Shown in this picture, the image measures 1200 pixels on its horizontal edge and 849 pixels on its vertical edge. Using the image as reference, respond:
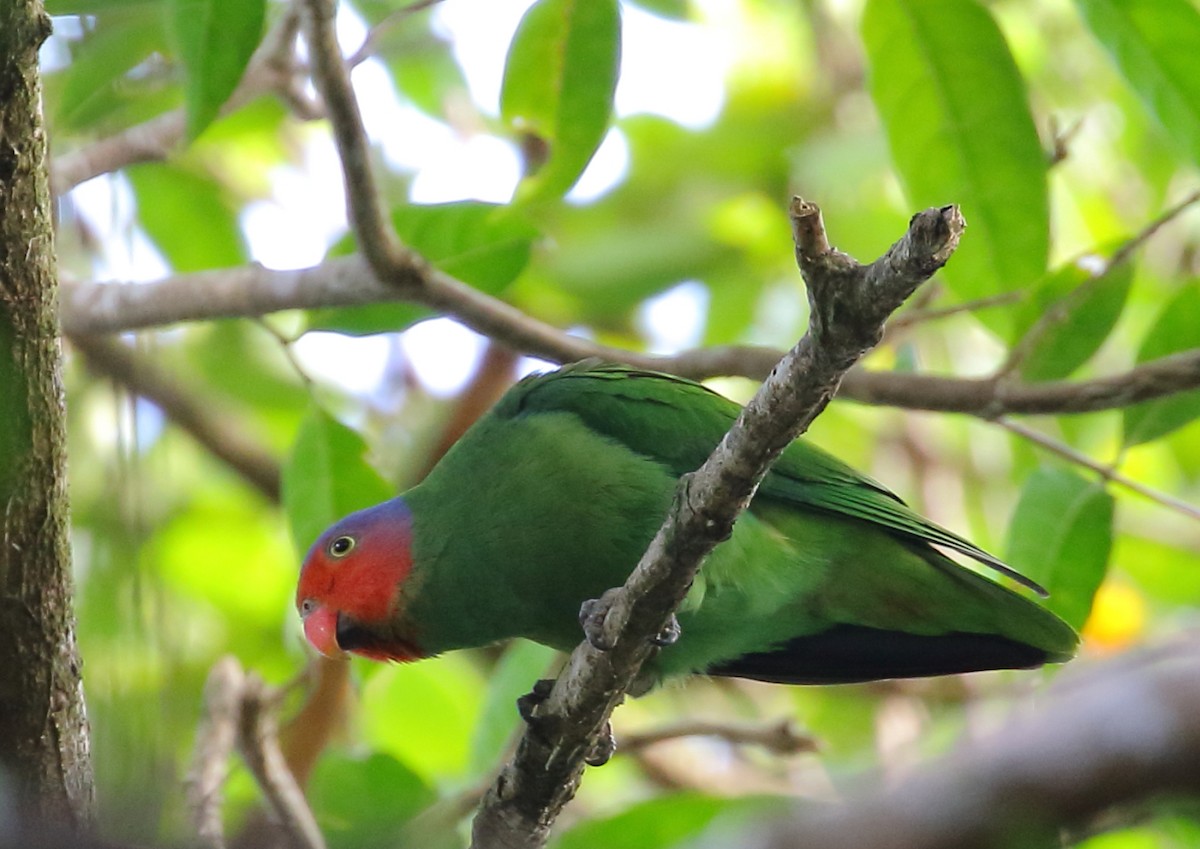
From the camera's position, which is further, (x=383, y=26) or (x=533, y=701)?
(x=383, y=26)

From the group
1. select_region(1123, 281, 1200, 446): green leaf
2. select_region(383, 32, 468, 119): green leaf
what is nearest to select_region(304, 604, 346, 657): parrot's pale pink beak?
select_region(1123, 281, 1200, 446): green leaf

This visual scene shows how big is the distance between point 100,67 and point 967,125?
290cm

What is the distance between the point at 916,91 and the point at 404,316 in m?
1.73

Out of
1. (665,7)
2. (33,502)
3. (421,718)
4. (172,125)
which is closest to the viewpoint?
(33,502)

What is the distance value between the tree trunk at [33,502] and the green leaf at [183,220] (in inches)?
134

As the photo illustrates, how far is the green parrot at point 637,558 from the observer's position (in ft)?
12.8

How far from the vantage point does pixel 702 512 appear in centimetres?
271

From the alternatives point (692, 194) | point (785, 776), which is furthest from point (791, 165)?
point (785, 776)

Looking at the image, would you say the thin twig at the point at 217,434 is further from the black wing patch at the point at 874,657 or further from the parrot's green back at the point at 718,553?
the black wing patch at the point at 874,657

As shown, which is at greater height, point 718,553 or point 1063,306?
point 1063,306

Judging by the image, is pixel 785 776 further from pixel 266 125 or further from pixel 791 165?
pixel 266 125

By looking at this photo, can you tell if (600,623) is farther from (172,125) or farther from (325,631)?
(172,125)

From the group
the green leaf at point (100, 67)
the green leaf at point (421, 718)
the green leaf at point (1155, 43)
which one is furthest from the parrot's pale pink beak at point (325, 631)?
the green leaf at point (1155, 43)

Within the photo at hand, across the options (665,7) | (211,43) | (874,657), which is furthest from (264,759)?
Answer: (665,7)
